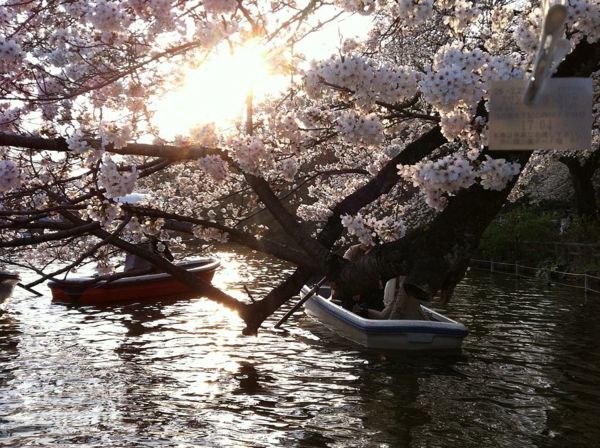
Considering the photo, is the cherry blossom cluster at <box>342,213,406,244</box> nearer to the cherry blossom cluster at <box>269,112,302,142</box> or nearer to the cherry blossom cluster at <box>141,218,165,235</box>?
the cherry blossom cluster at <box>269,112,302,142</box>

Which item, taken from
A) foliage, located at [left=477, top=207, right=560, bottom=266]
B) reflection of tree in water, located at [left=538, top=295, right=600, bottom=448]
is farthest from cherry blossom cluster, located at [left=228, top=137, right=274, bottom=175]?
foliage, located at [left=477, top=207, right=560, bottom=266]

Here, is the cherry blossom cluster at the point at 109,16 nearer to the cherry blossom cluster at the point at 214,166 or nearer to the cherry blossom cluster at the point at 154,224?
the cherry blossom cluster at the point at 214,166

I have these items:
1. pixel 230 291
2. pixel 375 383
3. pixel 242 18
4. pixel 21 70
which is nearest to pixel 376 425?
pixel 375 383

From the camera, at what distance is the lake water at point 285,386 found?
30.1 ft

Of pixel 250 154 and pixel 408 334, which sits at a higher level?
pixel 250 154

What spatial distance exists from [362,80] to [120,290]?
56.3ft

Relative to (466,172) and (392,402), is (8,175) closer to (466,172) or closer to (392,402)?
(466,172)

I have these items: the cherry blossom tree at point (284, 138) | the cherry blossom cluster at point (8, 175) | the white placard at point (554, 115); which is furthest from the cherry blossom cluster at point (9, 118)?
the white placard at point (554, 115)

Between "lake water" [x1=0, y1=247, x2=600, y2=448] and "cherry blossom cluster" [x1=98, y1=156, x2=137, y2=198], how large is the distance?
12.5 ft

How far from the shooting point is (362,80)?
6141mm

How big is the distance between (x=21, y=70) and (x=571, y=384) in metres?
9.28

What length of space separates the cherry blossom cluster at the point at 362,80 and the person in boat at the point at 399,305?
7804 mm

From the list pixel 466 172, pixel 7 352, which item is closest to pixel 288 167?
pixel 466 172

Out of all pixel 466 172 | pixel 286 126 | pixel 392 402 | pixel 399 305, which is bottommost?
pixel 392 402
